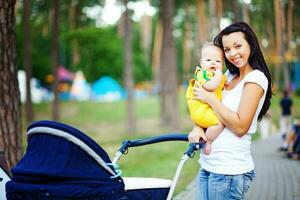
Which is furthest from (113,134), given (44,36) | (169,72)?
(44,36)

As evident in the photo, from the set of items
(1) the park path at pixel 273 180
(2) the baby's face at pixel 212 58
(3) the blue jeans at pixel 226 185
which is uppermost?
(2) the baby's face at pixel 212 58

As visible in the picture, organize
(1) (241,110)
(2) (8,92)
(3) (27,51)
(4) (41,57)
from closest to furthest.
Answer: (1) (241,110)
(2) (8,92)
(3) (27,51)
(4) (41,57)

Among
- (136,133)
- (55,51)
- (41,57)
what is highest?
(55,51)

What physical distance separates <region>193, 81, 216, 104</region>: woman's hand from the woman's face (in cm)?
26

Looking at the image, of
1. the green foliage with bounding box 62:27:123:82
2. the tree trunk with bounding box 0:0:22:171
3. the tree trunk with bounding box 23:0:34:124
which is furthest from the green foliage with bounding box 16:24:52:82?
the tree trunk with bounding box 0:0:22:171

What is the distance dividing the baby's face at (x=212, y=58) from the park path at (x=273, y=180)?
4.34 meters

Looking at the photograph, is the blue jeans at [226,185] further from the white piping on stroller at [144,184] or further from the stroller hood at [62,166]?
the stroller hood at [62,166]

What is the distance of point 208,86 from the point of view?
3076mm

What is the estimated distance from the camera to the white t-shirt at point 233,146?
3072mm

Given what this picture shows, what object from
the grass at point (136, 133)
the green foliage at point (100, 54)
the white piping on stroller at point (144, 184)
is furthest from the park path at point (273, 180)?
the green foliage at point (100, 54)

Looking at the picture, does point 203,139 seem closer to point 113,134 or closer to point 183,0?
point 113,134

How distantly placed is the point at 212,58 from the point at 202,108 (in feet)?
1.04

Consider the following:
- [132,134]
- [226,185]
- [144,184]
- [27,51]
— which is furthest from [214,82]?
[27,51]

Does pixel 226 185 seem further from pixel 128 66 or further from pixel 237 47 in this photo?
pixel 128 66
